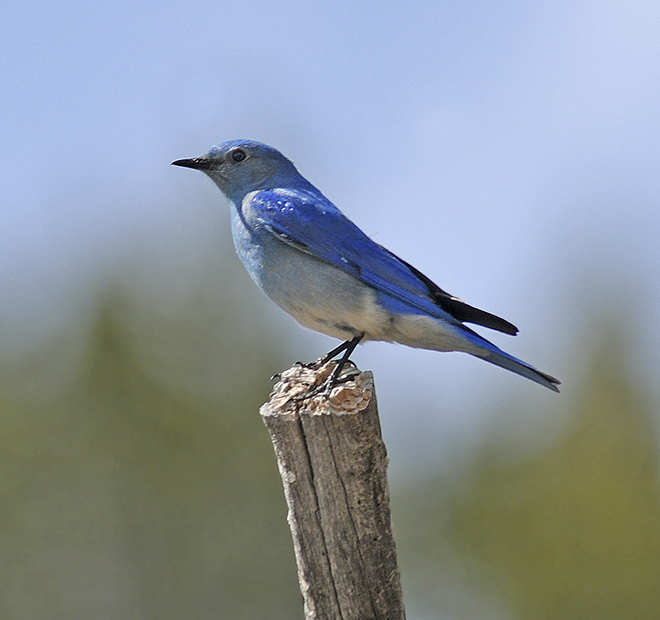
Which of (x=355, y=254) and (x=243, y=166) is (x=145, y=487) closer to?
(x=243, y=166)

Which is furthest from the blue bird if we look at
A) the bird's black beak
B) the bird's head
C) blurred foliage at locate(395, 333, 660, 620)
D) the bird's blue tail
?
blurred foliage at locate(395, 333, 660, 620)

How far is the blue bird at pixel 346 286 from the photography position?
573 centimetres

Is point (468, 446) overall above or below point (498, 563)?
above

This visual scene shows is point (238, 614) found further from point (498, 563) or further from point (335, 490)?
point (335, 490)

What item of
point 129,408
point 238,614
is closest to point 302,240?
point 238,614

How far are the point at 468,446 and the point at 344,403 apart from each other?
1739cm

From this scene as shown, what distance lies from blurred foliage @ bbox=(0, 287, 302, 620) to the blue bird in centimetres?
1395

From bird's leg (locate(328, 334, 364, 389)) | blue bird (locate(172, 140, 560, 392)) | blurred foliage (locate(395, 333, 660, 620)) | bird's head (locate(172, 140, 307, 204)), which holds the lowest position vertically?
blurred foliage (locate(395, 333, 660, 620))

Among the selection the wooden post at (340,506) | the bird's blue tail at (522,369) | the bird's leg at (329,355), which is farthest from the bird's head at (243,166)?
the wooden post at (340,506)

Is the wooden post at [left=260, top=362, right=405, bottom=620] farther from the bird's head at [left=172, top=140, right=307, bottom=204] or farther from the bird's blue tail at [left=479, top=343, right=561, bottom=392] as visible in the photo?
the bird's head at [left=172, top=140, right=307, bottom=204]

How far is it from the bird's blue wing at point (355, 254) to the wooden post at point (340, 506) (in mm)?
1130

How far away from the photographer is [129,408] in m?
21.6

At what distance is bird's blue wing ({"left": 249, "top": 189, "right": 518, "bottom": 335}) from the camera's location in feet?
19.1

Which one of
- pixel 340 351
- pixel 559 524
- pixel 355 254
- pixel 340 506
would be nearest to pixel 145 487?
pixel 559 524
